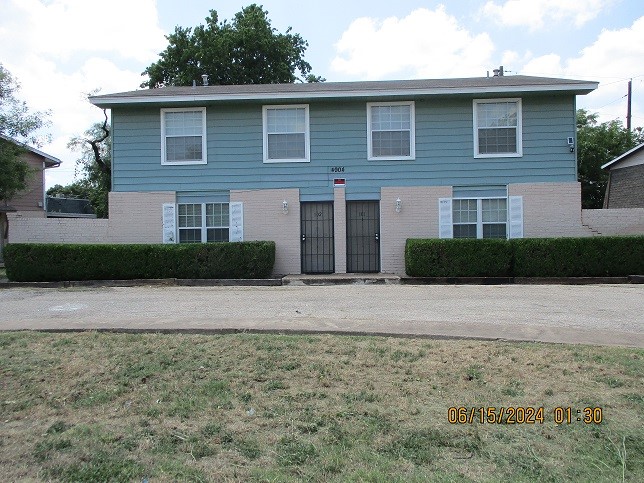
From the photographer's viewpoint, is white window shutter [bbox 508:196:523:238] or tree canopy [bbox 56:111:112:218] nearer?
white window shutter [bbox 508:196:523:238]

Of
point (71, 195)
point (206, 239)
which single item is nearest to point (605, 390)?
point (206, 239)

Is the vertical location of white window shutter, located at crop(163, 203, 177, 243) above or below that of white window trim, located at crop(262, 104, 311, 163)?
below

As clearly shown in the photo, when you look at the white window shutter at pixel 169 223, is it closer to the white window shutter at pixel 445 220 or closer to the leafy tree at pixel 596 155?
the white window shutter at pixel 445 220

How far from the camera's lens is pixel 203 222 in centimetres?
1642

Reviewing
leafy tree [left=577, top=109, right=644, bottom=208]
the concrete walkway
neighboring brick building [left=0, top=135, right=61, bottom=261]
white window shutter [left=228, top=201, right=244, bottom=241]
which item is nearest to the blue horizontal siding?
white window shutter [left=228, top=201, right=244, bottom=241]

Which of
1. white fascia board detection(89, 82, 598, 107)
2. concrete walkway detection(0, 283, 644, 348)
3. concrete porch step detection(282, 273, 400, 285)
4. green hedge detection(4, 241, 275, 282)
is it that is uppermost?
white fascia board detection(89, 82, 598, 107)

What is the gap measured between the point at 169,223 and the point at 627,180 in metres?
19.0

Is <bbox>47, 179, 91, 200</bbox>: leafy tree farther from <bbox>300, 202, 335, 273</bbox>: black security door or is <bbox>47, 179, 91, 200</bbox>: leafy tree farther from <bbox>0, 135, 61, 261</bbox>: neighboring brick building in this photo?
<bbox>300, 202, 335, 273</bbox>: black security door

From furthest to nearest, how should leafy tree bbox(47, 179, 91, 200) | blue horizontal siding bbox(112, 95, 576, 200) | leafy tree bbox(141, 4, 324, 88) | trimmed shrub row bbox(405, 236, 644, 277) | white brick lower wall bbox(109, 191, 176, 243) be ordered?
leafy tree bbox(47, 179, 91, 200)
leafy tree bbox(141, 4, 324, 88)
white brick lower wall bbox(109, 191, 176, 243)
blue horizontal siding bbox(112, 95, 576, 200)
trimmed shrub row bbox(405, 236, 644, 277)

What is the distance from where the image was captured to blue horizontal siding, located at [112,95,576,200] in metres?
16.0

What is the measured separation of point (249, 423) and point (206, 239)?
12.3 metres

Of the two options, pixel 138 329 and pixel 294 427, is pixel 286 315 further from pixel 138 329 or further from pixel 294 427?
pixel 294 427
